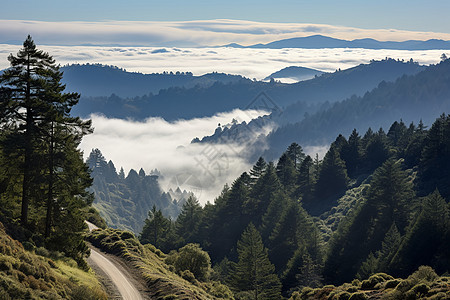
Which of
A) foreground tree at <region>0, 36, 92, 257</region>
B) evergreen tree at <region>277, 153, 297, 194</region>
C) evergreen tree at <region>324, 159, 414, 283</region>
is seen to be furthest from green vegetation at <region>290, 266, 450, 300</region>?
evergreen tree at <region>277, 153, 297, 194</region>

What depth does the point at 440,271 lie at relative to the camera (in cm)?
5775

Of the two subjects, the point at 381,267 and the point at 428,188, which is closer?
the point at 381,267

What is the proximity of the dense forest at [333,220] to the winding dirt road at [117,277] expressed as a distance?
27.4 metres

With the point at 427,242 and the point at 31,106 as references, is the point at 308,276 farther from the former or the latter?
the point at 31,106

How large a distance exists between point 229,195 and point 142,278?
7238 centimetres

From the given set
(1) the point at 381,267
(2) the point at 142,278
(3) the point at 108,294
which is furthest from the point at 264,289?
(3) the point at 108,294

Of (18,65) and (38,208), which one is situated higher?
(18,65)

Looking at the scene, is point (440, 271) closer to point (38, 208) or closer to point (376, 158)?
point (38, 208)

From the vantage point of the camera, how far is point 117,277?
39688mm

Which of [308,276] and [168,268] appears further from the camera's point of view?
[308,276]

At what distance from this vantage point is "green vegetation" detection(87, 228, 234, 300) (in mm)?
37469

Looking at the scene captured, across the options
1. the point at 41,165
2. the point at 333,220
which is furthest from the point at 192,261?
the point at 333,220

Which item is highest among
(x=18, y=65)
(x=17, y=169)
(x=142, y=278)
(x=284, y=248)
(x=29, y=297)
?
(x=18, y=65)

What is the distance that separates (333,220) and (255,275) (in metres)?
44.4
